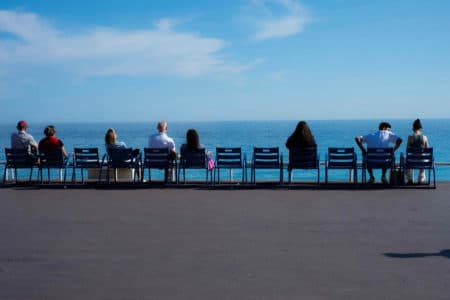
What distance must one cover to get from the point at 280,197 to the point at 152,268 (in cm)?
493

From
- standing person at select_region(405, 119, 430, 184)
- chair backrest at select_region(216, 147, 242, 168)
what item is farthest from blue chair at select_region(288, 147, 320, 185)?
standing person at select_region(405, 119, 430, 184)

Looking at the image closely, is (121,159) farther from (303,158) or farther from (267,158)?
(303,158)

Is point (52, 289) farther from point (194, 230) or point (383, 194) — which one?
point (383, 194)

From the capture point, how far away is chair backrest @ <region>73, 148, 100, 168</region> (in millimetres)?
11953

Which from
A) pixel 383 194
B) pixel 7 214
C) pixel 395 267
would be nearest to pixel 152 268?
pixel 395 267

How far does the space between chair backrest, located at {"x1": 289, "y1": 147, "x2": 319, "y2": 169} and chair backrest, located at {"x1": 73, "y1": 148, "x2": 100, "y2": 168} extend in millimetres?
3882

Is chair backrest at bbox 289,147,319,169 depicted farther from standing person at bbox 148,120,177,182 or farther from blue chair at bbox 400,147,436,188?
standing person at bbox 148,120,177,182

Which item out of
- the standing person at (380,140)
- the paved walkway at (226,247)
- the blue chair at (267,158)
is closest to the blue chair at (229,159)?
the blue chair at (267,158)

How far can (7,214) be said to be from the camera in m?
8.36

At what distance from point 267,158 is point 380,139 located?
2.22m

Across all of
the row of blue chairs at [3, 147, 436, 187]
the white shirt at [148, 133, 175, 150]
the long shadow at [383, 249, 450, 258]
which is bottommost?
the long shadow at [383, 249, 450, 258]

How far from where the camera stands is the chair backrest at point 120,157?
11.8 m

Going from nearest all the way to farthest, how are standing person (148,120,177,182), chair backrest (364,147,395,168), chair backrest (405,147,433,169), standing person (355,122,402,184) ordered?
chair backrest (405,147,433,169) → chair backrest (364,147,395,168) → standing person (355,122,402,184) → standing person (148,120,177,182)

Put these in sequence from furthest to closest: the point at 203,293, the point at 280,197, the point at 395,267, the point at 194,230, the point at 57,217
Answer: the point at 280,197, the point at 57,217, the point at 194,230, the point at 395,267, the point at 203,293
